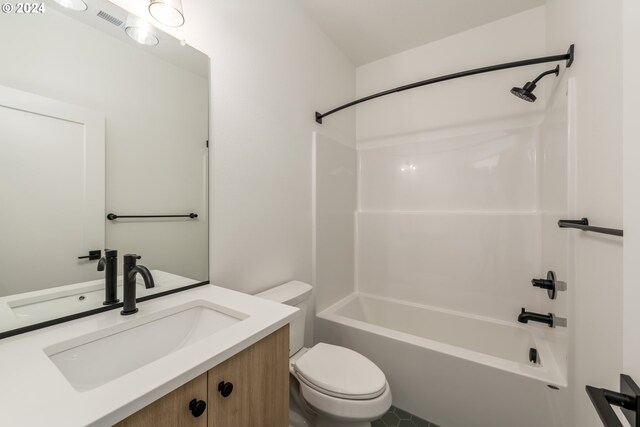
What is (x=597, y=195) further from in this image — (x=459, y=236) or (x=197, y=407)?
(x=197, y=407)

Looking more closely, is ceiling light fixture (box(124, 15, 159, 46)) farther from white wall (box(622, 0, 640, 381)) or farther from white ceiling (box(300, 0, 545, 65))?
white wall (box(622, 0, 640, 381))

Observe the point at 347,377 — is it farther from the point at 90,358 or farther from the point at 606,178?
the point at 606,178

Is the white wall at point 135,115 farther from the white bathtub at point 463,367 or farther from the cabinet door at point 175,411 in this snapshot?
the white bathtub at point 463,367

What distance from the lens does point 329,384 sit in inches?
45.7

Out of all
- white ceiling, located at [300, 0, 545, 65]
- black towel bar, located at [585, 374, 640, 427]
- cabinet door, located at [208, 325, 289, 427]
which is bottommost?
cabinet door, located at [208, 325, 289, 427]

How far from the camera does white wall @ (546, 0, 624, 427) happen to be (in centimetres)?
71

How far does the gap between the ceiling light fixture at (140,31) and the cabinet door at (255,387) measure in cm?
119

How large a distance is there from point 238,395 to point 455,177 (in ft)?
6.63

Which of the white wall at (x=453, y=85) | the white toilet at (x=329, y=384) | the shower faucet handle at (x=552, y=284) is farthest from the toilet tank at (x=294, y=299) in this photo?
the white wall at (x=453, y=85)

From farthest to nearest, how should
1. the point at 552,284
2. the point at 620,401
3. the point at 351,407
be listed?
the point at 552,284 < the point at 351,407 < the point at 620,401

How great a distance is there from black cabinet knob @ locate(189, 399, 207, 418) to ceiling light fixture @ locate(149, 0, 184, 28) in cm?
126

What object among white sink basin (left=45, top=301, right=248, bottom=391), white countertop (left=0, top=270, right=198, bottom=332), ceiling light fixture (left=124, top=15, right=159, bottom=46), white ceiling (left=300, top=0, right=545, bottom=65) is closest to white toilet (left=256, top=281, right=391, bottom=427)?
white sink basin (left=45, top=301, right=248, bottom=391)

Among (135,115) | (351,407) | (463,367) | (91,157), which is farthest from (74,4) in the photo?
(463,367)

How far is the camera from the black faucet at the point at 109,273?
0.87 m
